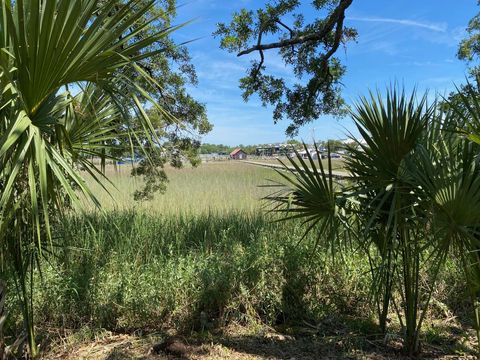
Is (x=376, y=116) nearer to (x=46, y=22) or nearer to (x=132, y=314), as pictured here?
(x=46, y=22)

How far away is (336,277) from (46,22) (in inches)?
159

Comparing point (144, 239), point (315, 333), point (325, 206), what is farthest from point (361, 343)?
point (144, 239)

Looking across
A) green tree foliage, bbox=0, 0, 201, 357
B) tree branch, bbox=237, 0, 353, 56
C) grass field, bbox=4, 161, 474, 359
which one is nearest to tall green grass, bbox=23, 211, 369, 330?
grass field, bbox=4, 161, 474, 359

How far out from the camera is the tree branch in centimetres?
616

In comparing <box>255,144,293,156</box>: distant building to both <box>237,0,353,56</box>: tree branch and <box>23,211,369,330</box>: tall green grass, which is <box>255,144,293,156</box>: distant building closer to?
<box>23,211,369,330</box>: tall green grass

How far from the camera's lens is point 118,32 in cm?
235

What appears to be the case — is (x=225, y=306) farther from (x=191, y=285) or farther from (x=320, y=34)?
(x=320, y=34)

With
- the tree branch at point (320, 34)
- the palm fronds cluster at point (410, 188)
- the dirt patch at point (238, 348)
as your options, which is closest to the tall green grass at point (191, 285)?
the dirt patch at point (238, 348)

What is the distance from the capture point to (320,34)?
653 centimetres

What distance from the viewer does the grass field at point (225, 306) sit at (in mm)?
3945

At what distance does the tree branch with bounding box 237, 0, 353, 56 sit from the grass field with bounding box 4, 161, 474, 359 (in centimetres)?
321

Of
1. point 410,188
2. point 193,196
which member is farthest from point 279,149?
point 193,196

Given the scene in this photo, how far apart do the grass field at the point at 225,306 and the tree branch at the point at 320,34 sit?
3.21 metres

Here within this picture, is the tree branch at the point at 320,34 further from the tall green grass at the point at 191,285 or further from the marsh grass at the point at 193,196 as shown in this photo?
the tall green grass at the point at 191,285
